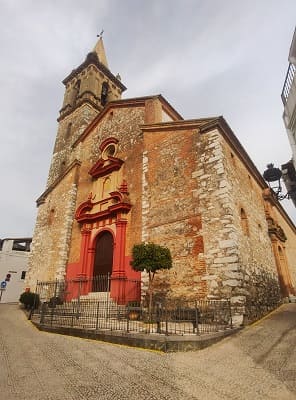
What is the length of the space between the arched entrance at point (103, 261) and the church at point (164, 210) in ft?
0.17

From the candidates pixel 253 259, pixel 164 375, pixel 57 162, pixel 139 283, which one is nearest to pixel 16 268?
pixel 57 162

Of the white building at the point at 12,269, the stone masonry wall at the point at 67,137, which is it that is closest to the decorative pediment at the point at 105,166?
the stone masonry wall at the point at 67,137

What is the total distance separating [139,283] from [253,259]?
445 centimetres

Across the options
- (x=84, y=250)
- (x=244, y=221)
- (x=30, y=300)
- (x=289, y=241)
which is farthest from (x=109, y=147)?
(x=289, y=241)

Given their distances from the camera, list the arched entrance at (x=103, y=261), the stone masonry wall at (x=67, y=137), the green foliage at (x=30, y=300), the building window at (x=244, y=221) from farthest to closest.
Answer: the stone masonry wall at (x=67, y=137) → the green foliage at (x=30, y=300) → the arched entrance at (x=103, y=261) → the building window at (x=244, y=221)

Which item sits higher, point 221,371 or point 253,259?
point 253,259

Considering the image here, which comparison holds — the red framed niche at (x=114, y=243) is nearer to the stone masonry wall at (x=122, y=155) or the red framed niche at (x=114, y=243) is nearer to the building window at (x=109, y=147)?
the stone masonry wall at (x=122, y=155)

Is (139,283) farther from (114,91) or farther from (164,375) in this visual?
(114,91)

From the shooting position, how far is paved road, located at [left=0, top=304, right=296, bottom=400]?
315 centimetres

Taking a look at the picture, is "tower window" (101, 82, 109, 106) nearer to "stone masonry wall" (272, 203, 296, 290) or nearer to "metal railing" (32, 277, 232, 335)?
"stone masonry wall" (272, 203, 296, 290)

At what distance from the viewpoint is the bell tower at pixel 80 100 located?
1961 centimetres

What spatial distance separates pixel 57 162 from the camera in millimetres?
19781

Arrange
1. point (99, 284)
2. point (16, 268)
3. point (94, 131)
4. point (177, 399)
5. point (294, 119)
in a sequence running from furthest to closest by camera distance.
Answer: point (16, 268) → point (94, 131) → point (99, 284) → point (294, 119) → point (177, 399)

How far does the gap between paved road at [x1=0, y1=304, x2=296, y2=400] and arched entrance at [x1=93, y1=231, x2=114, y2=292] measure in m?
5.43
